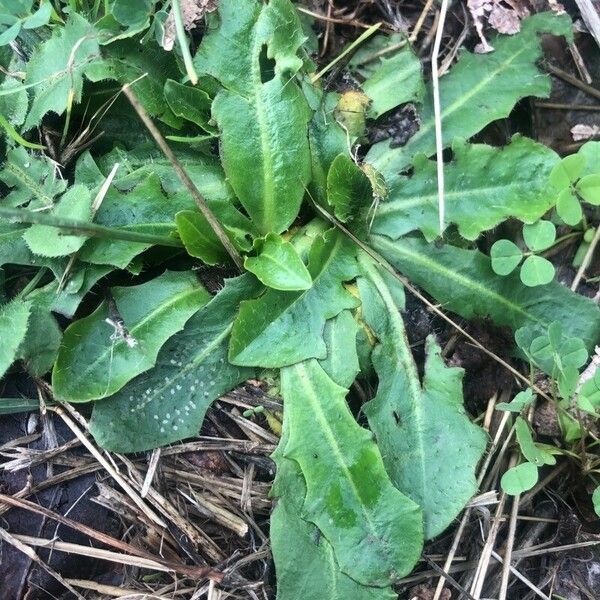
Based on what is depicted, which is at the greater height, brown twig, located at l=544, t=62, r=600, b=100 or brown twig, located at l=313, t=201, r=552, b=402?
brown twig, located at l=544, t=62, r=600, b=100

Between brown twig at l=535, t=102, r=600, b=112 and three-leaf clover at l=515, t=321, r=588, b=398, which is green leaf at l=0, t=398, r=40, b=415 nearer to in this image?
three-leaf clover at l=515, t=321, r=588, b=398

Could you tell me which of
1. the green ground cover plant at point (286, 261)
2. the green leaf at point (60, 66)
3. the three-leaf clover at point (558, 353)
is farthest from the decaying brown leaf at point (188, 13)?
the three-leaf clover at point (558, 353)

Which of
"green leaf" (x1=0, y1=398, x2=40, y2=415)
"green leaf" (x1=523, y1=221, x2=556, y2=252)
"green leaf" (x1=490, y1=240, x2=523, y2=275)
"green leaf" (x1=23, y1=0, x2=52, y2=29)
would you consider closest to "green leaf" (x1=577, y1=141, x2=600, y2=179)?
"green leaf" (x1=523, y1=221, x2=556, y2=252)

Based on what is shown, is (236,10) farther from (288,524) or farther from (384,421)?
(288,524)

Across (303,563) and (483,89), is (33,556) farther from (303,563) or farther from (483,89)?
(483,89)

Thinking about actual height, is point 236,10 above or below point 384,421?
above

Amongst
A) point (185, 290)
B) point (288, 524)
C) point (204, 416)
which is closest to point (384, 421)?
point (288, 524)

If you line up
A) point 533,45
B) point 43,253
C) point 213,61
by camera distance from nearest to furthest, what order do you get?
1. point 43,253
2. point 213,61
3. point 533,45
